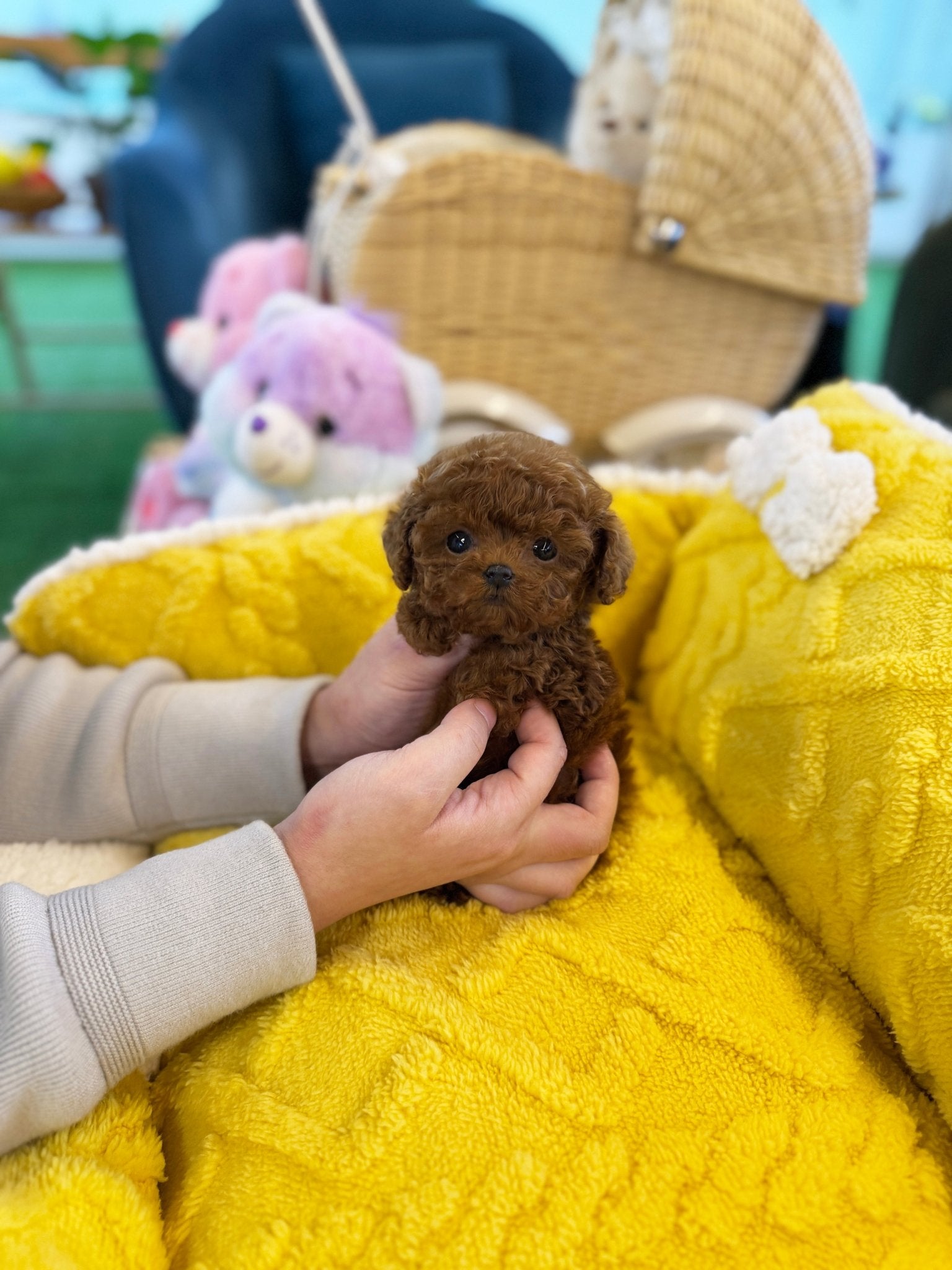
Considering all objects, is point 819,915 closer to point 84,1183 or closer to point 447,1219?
point 447,1219

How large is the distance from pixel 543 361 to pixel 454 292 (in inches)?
7.7

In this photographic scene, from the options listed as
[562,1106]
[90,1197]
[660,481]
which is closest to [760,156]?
[660,481]

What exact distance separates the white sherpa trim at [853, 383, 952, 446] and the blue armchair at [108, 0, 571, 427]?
1.49m

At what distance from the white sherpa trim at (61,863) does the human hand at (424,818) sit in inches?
7.2

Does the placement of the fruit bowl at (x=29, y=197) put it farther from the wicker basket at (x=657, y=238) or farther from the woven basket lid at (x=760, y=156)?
the woven basket lid at (x=760, y=156)

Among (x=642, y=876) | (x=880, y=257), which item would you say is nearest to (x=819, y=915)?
(x=642, y=876)

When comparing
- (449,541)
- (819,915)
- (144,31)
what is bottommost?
(819,915)

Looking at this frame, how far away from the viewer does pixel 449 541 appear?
1.62ft

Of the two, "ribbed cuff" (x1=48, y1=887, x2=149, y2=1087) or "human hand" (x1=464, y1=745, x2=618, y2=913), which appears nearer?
"ribbed cuff" (x1=48, y1=887, x2=149, y2=1087)

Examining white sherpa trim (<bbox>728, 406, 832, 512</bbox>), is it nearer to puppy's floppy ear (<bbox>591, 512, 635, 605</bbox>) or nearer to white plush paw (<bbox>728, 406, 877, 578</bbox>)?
white plush paw (<bbox>728, 406, 877, 578</bbox>)

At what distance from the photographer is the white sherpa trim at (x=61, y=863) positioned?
644 mm

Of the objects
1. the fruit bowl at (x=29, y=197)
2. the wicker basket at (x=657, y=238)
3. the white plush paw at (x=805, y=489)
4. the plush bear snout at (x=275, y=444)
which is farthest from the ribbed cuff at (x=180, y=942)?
the fruit bowl at (x=29, y=197)

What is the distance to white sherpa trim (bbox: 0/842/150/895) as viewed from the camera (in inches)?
25.3

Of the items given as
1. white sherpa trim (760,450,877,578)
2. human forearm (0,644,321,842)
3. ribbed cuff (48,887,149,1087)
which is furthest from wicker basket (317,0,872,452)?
Answer: ribbed cuff (48,887,149,1087)
